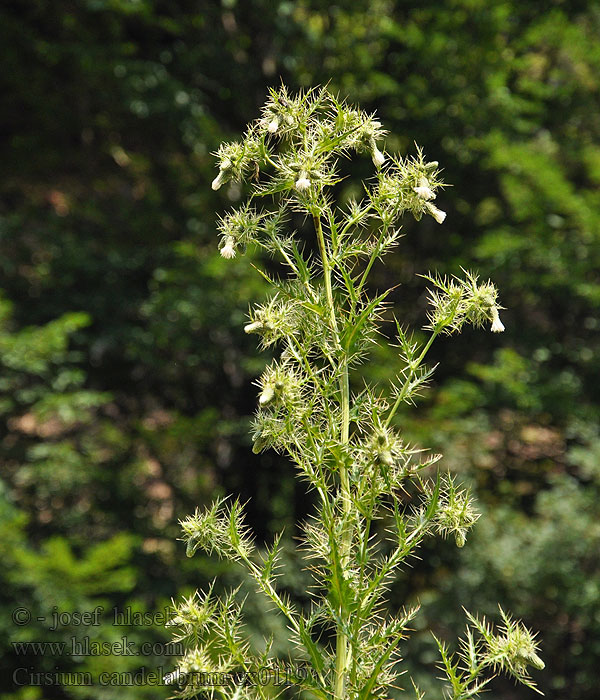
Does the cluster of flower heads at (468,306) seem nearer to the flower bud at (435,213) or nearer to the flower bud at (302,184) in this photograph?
the flower bud at (435,213)

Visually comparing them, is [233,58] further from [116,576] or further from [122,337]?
[116,576]

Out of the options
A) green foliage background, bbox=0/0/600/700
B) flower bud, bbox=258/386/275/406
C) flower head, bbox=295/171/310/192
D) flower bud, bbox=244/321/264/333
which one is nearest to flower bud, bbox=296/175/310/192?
flower head, bbox=295/171/310/192

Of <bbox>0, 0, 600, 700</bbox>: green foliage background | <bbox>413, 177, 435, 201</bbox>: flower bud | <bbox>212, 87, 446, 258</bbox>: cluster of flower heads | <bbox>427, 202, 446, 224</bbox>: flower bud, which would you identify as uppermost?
<bbox>0, 0, 600, 700</bbox>: green foliage background

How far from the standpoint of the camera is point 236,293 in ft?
23.3

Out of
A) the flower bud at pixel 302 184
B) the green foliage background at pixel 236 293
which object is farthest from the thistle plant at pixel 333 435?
the green foliage background at pixel 236 293

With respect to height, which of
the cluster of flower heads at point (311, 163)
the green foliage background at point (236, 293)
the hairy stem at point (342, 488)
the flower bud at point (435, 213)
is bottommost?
the hairy stem at point (342, 488)

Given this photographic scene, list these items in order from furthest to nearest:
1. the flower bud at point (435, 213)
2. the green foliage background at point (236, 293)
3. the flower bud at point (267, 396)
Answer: the green foliage background at point (236, 293) < the flower bud at point (435, 213) < the flower bud at point (267, 396)

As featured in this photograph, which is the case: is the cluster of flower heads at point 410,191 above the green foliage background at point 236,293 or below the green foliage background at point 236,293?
below

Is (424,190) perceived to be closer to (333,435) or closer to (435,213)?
(435,213)

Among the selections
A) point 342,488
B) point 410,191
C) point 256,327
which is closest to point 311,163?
point 410,191

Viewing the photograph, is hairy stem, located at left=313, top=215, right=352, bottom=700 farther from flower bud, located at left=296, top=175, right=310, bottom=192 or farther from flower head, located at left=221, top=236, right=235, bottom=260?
flower head, located at left=221, top=236, right=235, bottom=260

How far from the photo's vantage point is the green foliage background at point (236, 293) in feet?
22.9

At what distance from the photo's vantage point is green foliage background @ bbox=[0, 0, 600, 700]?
697 centimetres

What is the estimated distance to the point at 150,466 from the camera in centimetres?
849
